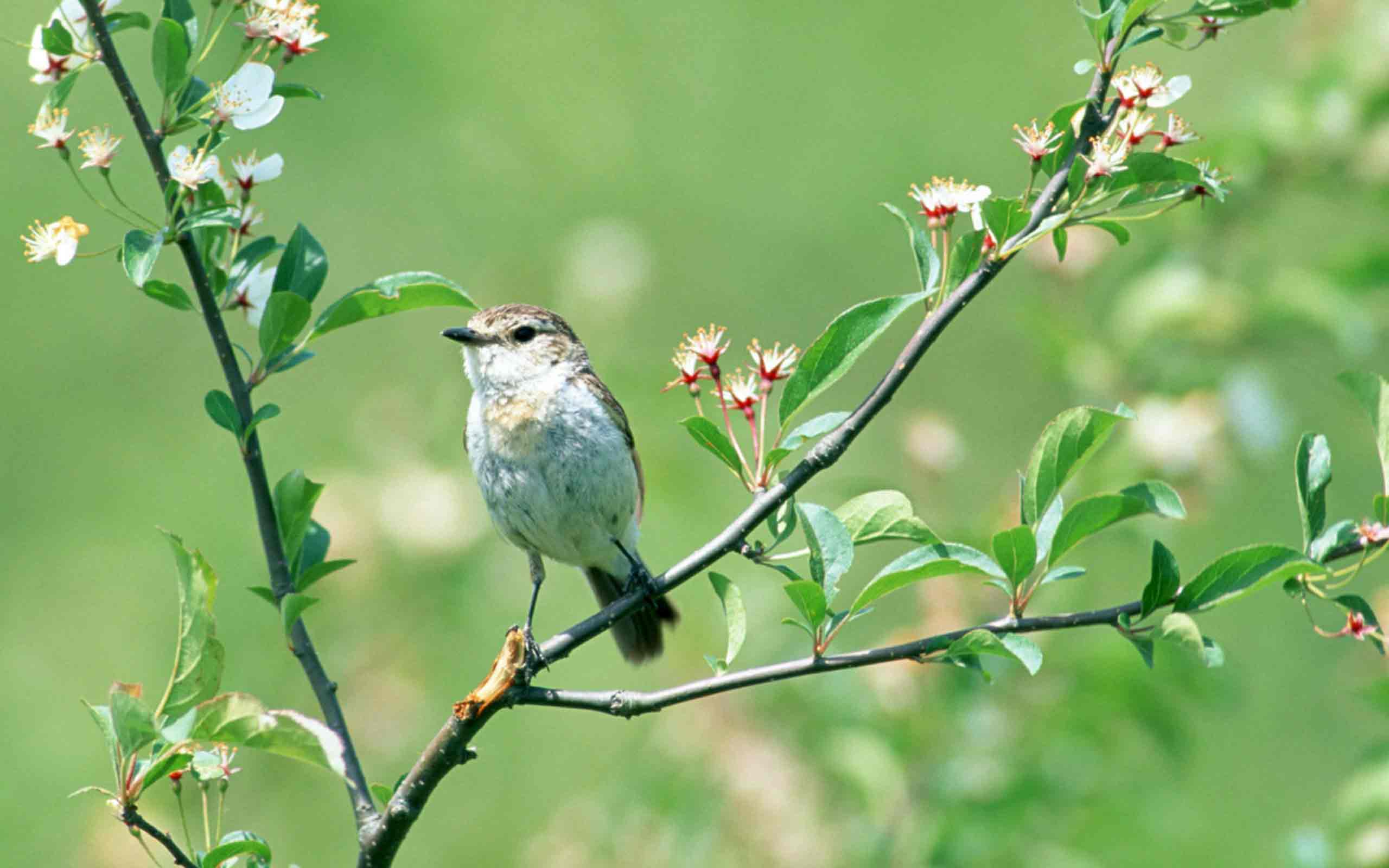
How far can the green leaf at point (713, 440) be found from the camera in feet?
7.10

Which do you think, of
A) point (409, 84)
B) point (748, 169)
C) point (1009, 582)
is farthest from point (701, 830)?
point (409, 84)

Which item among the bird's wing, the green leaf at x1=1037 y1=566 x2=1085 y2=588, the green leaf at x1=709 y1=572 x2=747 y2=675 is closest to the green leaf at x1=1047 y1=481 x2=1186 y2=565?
the green leaf at x1=1037 y1=566 x2=1085 y2=588

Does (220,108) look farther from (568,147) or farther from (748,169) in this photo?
(748,169)

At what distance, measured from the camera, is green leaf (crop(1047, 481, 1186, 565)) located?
6.73 feet

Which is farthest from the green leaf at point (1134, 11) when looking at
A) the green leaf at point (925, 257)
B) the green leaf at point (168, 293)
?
the green leaf at point (168, 293)

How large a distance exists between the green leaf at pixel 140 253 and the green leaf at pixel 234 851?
0.81m

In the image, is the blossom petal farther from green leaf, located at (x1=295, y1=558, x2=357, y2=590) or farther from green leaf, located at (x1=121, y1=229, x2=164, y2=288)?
green leaf, located at (x1=295, y1=558, x2=357, y2=590)

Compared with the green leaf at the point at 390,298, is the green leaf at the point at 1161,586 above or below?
below

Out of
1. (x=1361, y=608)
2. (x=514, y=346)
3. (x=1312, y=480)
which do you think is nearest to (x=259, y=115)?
(x=1312, y=480)

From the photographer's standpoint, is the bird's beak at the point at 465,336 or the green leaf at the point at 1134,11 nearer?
the green leaf at the point at 1134,11

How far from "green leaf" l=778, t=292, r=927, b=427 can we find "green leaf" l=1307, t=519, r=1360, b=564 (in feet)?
2.31

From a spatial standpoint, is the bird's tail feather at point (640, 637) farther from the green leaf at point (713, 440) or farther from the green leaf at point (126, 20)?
the green leaf at point (126, 20)

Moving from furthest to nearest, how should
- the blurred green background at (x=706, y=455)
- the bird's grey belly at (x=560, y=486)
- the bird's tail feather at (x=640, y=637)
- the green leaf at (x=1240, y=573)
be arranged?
1. the bird's tail feather at (x=640, y=637)
2. the bird's grey belly at (x=560, y=486)
3. the blurred green background at (x=706, y=455)
4. the green leaf at (x=1240, y=573)

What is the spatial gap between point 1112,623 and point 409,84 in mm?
8962
